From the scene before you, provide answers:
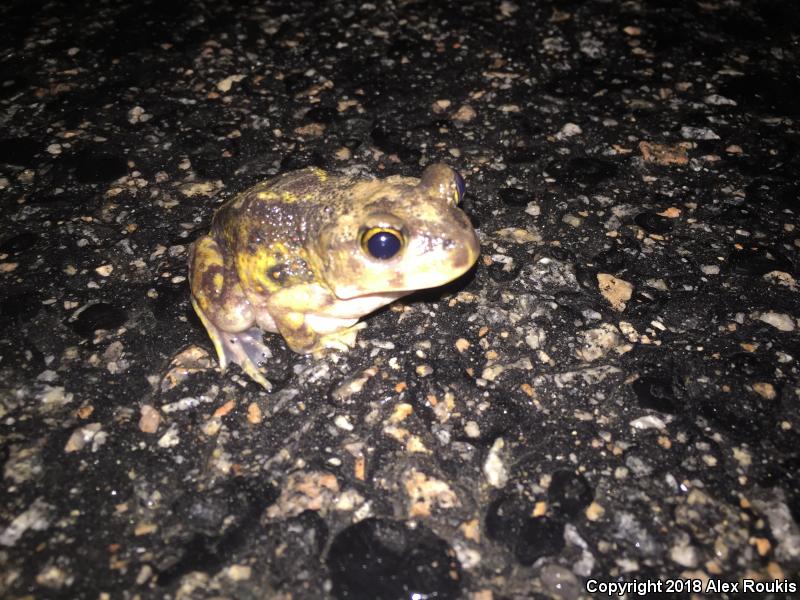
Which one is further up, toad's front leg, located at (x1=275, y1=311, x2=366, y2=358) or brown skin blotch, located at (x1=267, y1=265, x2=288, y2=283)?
brown skin blotch, located at (x1=267, y1=265, x2=288, y2=283)

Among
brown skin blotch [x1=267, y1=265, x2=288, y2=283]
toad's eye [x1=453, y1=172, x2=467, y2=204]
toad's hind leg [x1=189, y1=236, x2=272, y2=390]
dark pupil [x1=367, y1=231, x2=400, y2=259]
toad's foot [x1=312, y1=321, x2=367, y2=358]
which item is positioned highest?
toad's eye [x1=453, y1=172, x2=467, y2=204]

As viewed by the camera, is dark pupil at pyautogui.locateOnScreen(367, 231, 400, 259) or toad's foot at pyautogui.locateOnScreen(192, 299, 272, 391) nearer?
dark pupil at pyautogui.locateOnScreen(367, 231, 400, 259)

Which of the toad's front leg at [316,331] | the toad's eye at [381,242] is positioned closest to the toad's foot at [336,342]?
the toad's front leg at [316,331]

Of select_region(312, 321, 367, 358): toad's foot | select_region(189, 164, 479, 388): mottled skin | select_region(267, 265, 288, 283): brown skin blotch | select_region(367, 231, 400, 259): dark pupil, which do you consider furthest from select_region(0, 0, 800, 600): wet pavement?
select_region(367, 231, 400, 259): dark pupil

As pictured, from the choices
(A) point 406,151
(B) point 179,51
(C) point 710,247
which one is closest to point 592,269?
Result: (C) point 710,247

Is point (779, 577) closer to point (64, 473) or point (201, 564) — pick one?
point (201, 564)

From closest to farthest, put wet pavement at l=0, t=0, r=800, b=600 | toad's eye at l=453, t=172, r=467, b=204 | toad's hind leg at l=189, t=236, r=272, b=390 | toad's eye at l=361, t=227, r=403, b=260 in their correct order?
wet pavement at l=0, t=0, r=800, b=600 → toad's eye at l=361, t=227, r=403, b=260 → toad's eye at l=453, t=172, r=467, b=204 → toad's hind leg at l=189, t=236, r=272, b=390

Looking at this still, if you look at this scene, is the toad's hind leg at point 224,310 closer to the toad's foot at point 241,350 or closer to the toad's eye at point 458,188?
the toad's foot at point 241,350

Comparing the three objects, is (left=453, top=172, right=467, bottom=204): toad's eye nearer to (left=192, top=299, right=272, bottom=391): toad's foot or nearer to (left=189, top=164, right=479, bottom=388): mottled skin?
(left=189, top=164, right=479, bottom=388): mottled skin

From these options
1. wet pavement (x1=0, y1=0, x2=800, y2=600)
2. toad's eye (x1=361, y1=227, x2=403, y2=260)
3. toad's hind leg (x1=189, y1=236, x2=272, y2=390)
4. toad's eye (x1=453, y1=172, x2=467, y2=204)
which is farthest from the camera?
toad's hind leg (x1=189, y1=236, x2=272, y2=390)
